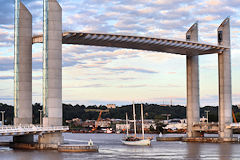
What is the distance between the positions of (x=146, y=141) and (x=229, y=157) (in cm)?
2738

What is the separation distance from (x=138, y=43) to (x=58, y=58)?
56.1 feet

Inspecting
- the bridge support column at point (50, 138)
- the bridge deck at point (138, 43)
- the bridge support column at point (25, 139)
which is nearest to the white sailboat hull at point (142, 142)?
the bridge deck at point (138, 43)

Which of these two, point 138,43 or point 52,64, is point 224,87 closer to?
point 138,43

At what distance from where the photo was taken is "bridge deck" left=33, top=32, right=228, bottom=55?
75.1 meters

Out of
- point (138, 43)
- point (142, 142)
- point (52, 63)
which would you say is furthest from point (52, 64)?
point (142, 142)

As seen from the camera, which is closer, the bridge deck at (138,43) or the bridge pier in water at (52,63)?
the bridge pier in water at (52,63)

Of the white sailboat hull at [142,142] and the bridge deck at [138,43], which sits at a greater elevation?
the bridge deck at [138,43]

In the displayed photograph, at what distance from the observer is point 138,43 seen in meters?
81.9

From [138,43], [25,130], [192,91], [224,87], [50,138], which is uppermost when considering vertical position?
[138,43]

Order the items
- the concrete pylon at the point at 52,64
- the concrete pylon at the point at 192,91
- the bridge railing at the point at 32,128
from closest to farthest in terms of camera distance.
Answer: the bridge railing at the point at 32,128, the concrete pylon at the point at 52,64, the concrete pylon at the point at 192,91

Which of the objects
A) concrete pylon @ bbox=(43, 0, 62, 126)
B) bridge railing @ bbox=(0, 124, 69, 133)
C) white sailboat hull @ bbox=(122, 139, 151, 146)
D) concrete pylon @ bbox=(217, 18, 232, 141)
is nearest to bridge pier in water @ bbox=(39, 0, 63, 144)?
concrete pylon @ bbox=(43, 0, 62, 126)

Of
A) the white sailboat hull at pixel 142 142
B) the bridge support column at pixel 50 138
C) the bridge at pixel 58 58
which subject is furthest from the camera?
the white sailboat hull at pixel 142 142

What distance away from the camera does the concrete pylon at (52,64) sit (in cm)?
6794

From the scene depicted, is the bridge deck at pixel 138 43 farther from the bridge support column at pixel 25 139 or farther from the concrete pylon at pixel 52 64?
the bridge support column at pixel 25 139
